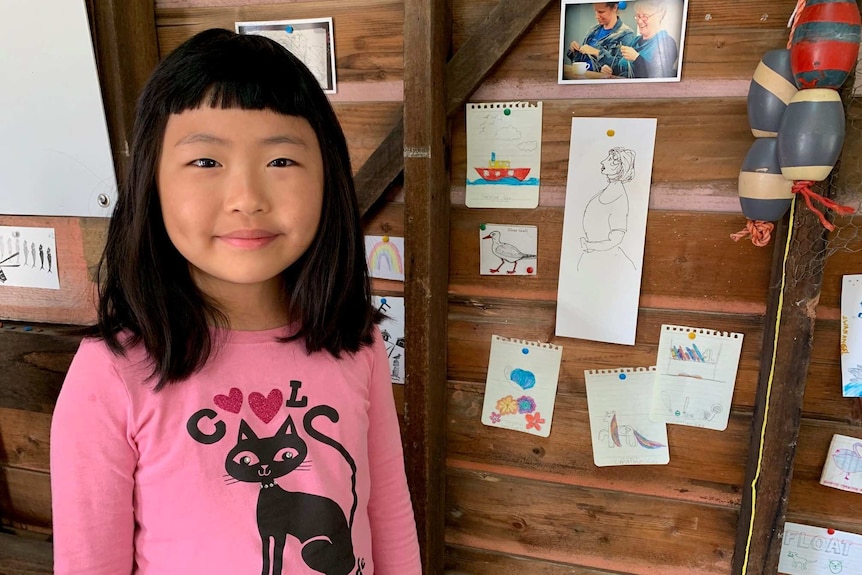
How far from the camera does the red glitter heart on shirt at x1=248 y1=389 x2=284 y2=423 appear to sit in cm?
69

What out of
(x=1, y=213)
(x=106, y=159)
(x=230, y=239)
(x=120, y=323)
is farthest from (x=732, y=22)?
(x=1, y=213)

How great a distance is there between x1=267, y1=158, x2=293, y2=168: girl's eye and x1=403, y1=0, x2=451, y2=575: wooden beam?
1.41 feet

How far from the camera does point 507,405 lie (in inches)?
49.0

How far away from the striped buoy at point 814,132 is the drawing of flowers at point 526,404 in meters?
0.67

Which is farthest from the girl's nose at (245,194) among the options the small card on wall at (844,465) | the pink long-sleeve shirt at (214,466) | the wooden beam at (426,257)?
the small card on wall at (844,465)

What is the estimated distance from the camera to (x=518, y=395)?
124 cm

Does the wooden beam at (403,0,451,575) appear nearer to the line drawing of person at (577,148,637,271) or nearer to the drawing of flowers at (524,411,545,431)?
the drawing of flowers at (524,411,545,431)

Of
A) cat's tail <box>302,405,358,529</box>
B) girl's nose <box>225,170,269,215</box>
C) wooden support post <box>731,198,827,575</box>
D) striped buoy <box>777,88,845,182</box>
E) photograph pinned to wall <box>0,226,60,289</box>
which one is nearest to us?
girl's nose <box>225,170,269,215</box>

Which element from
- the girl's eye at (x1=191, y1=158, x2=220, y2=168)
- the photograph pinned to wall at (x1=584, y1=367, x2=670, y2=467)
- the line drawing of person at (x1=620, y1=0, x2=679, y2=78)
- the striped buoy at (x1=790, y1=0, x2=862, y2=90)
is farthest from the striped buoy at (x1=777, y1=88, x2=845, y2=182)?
the girl's eye at (x1=191, y1=158, x2=220, y2=168)

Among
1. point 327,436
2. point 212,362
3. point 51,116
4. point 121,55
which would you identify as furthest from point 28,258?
point 327,436

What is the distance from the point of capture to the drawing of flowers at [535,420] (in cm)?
123

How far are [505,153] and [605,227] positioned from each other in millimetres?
257

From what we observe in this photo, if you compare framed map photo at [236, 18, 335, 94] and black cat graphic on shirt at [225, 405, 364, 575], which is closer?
black cat graphic on shirt at [225, 405, 364, 575]

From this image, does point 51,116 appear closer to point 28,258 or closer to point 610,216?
point 28,258
